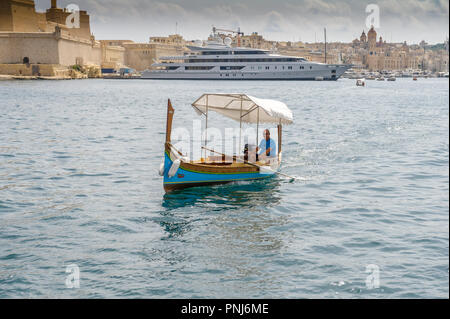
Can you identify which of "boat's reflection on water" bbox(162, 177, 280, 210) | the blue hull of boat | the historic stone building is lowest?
"boat's reflection on water" bbox(162, 177, 280, 210)

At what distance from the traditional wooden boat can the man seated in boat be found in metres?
0.10

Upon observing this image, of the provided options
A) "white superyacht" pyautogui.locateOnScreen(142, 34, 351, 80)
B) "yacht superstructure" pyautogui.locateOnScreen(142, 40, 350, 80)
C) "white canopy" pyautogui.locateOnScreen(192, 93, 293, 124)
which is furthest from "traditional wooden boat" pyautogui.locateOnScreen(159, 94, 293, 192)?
"yacht superstructure" pyautogui.locateOnScreen(142, 40, 350, 80)

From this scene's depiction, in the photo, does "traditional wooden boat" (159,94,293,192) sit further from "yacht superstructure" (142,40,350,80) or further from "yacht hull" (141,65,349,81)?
"yacht hull" (141,65,349,81)

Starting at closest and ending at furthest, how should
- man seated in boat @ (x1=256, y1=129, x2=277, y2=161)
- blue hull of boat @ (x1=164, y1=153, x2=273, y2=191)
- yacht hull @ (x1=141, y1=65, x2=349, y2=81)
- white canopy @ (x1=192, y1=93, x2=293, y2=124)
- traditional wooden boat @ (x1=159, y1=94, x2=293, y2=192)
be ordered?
traditional wooden boat @ (x1=159, y1=94, x2=293, y2=192) < blue hull of boat @ (x1=164, y1=153, x2=273, y2=191) < man seated in boat @ (x1=256, y1=129, x2=277, y2=161) < white canopy @ (x1=192, y1=93, x2=293, y2=124) < yacht hull @ (x1=141, y1=65, x2=349, y2=81)

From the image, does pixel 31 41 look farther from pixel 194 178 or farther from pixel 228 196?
pixel 228 196

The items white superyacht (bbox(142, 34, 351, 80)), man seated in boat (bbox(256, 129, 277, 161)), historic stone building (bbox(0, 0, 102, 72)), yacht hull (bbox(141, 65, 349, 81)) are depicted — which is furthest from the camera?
yacht hull (bbox(141, 65, 349, 81))

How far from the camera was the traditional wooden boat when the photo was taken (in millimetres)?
12797

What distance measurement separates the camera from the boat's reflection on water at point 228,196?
39.3 ft

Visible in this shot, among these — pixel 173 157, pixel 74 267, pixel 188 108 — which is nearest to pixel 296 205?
pixel 173 157

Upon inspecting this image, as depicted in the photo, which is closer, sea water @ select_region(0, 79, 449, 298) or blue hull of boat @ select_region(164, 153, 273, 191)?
sea water @ select_region(0, 79, 449, 298)

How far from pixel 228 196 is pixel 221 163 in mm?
1650

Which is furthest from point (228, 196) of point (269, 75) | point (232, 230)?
point (269, 75)
